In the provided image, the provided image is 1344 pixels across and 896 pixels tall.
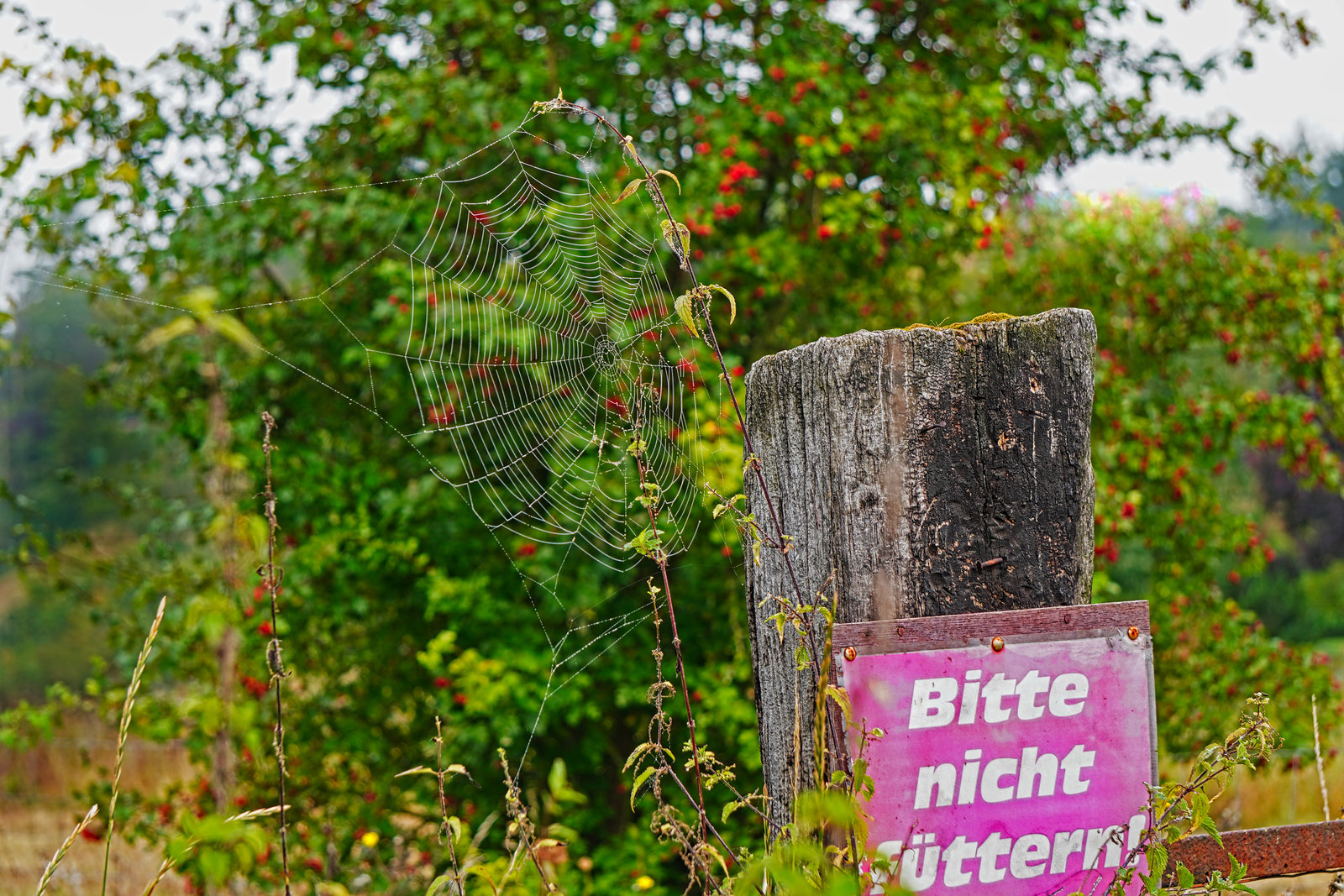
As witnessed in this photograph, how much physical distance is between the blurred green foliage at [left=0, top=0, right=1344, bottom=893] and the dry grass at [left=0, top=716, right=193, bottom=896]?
1.09m

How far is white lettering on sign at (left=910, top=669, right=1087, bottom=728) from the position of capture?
128 cm

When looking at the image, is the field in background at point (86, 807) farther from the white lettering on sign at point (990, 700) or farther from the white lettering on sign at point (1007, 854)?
the white lettering on sign at point (990, 700)

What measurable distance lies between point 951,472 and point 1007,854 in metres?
0.48

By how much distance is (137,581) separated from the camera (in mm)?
4449

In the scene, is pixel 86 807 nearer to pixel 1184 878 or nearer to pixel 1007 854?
pixel 1007 854

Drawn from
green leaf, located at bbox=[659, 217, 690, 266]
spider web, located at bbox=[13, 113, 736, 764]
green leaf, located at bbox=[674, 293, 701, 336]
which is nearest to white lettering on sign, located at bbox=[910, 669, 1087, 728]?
green leaf, located at bbox=[674, 293, 701, 336]

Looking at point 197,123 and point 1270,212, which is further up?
point 1270,212

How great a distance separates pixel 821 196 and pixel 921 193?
0.52m

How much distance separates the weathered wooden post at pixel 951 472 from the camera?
136 centimetres

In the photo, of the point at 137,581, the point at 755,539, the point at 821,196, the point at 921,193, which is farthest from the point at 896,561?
the point at 137,581

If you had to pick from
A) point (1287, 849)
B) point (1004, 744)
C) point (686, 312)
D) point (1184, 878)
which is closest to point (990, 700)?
point (1004, 744)

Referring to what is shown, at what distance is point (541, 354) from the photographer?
11.8ft

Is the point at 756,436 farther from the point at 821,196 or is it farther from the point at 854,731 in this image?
the point at 821,196

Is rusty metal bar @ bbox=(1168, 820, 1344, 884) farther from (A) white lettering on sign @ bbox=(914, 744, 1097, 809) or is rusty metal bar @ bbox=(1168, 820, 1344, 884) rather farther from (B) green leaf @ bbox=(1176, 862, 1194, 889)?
(A) white lettering on sign @ bbox=(914, 744, 1097, 809)
